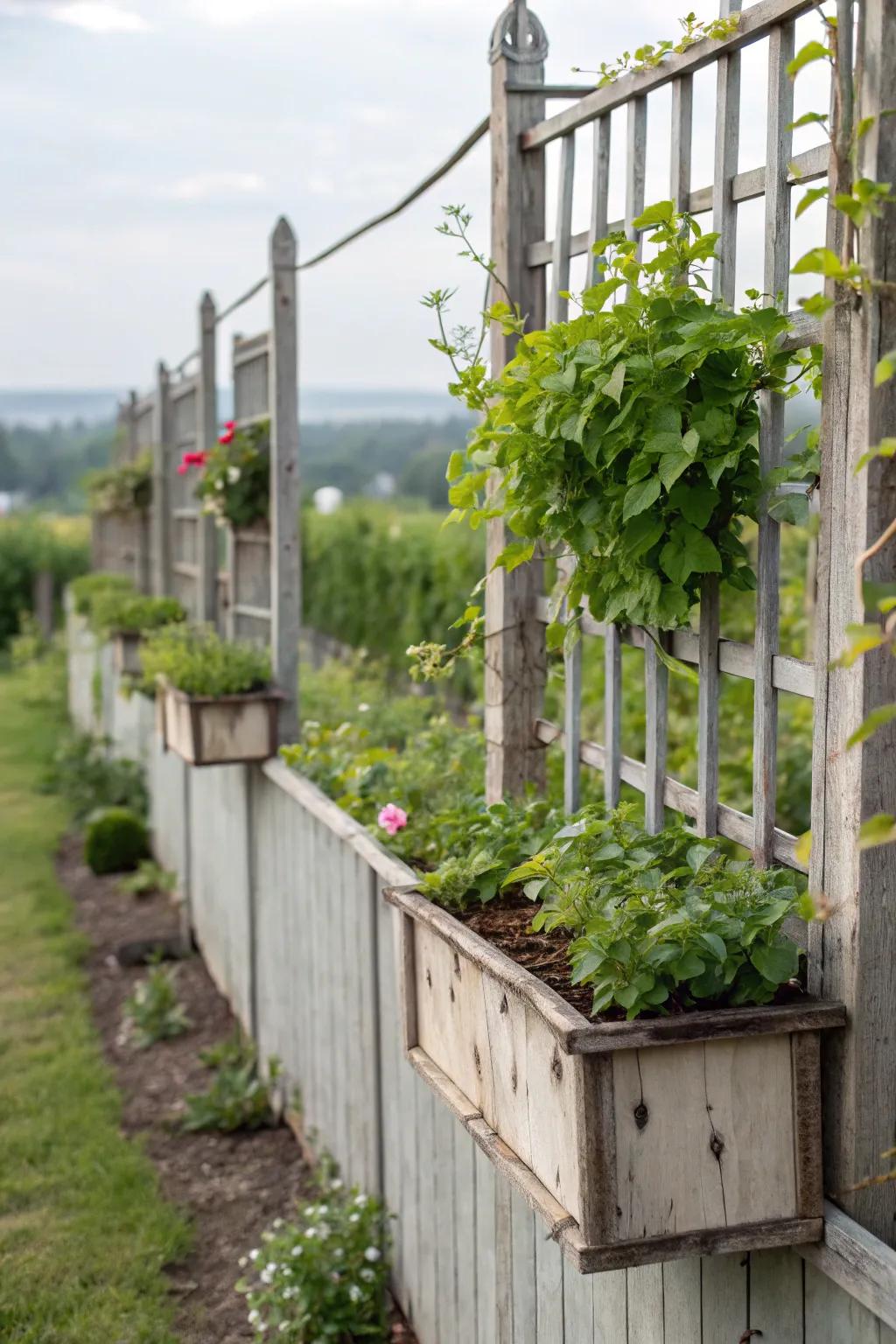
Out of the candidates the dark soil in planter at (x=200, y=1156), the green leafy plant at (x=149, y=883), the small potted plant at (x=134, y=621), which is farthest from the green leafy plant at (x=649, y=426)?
the small potted plant at (x=134, y=621)

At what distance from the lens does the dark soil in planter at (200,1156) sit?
3414 mm

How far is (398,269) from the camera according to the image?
26.0 feet

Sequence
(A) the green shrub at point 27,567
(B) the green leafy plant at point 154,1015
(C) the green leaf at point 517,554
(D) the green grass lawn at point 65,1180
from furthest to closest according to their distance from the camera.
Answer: (A) the green shrub at point 27,567 < (B) the green leafy plant at point 154,1015 < (D) the green grass lawn at point 65,1180 < (C) the green leaf at point 517,554

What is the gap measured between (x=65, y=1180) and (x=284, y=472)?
2356 millimetres

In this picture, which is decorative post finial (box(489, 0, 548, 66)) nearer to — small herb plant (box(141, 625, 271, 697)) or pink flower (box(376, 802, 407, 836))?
pink flower (box(376, 802, 407, 836))

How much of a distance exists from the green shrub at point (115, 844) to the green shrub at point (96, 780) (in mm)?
450

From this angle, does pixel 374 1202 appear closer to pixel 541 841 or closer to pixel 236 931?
pixel 541 841

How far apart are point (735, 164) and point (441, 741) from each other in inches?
91.9

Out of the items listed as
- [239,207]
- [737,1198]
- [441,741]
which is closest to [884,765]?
[737,1198]

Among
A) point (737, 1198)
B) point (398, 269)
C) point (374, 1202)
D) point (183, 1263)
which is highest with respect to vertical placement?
point (398, 269)

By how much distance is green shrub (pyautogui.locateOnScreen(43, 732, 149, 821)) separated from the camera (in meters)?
8.51

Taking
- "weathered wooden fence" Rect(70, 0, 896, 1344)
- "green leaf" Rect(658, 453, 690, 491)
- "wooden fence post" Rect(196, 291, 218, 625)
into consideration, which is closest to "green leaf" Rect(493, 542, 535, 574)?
"weathered wooden fence" Rect(70, 0, 896, 1344)

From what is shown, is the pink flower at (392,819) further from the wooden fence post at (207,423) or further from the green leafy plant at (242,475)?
the wooden fence post at (207,423)

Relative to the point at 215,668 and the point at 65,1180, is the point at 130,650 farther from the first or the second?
the point at 65,1180
